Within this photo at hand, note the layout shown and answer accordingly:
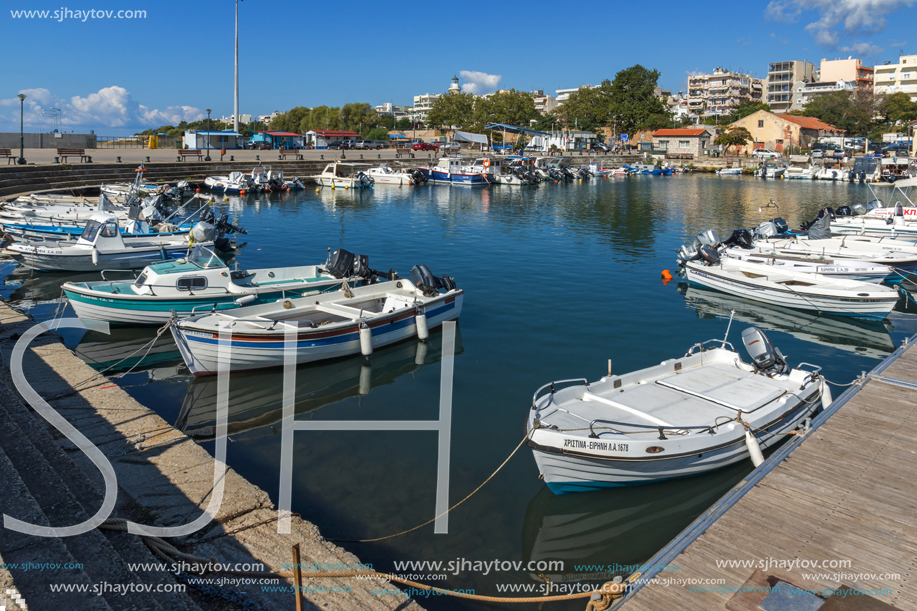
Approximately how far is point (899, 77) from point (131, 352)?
158478 mm

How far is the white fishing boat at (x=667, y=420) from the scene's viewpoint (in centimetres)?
839

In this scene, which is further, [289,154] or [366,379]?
[289,154]

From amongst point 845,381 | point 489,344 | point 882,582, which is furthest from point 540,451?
point 845,381

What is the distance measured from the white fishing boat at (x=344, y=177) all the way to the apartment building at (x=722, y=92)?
11622 cm

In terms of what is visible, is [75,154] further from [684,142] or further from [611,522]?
[684,142]

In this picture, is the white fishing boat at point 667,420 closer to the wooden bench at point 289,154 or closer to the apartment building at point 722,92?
the wooden bench at point 289,154

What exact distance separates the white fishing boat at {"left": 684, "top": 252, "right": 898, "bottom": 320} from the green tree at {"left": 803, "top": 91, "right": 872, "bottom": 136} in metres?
113

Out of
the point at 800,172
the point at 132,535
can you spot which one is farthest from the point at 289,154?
the point at 132,535

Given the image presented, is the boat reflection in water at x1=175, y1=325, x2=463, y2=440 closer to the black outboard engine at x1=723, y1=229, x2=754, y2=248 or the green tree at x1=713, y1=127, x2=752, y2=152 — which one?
the black outboard engine at x1=723, y1=229, x2=754, y2=248

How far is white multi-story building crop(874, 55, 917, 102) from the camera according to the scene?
12444cm

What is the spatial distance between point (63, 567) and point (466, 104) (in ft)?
388

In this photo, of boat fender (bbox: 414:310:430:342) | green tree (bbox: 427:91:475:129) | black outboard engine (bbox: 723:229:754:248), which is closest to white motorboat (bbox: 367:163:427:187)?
black outboard engine (bbox: 723:229:754:248)

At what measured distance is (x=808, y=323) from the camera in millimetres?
18219

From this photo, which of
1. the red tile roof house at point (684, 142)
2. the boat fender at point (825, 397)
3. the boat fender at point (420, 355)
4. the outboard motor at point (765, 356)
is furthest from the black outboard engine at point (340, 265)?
the red tile roof house at point (684, 142)
